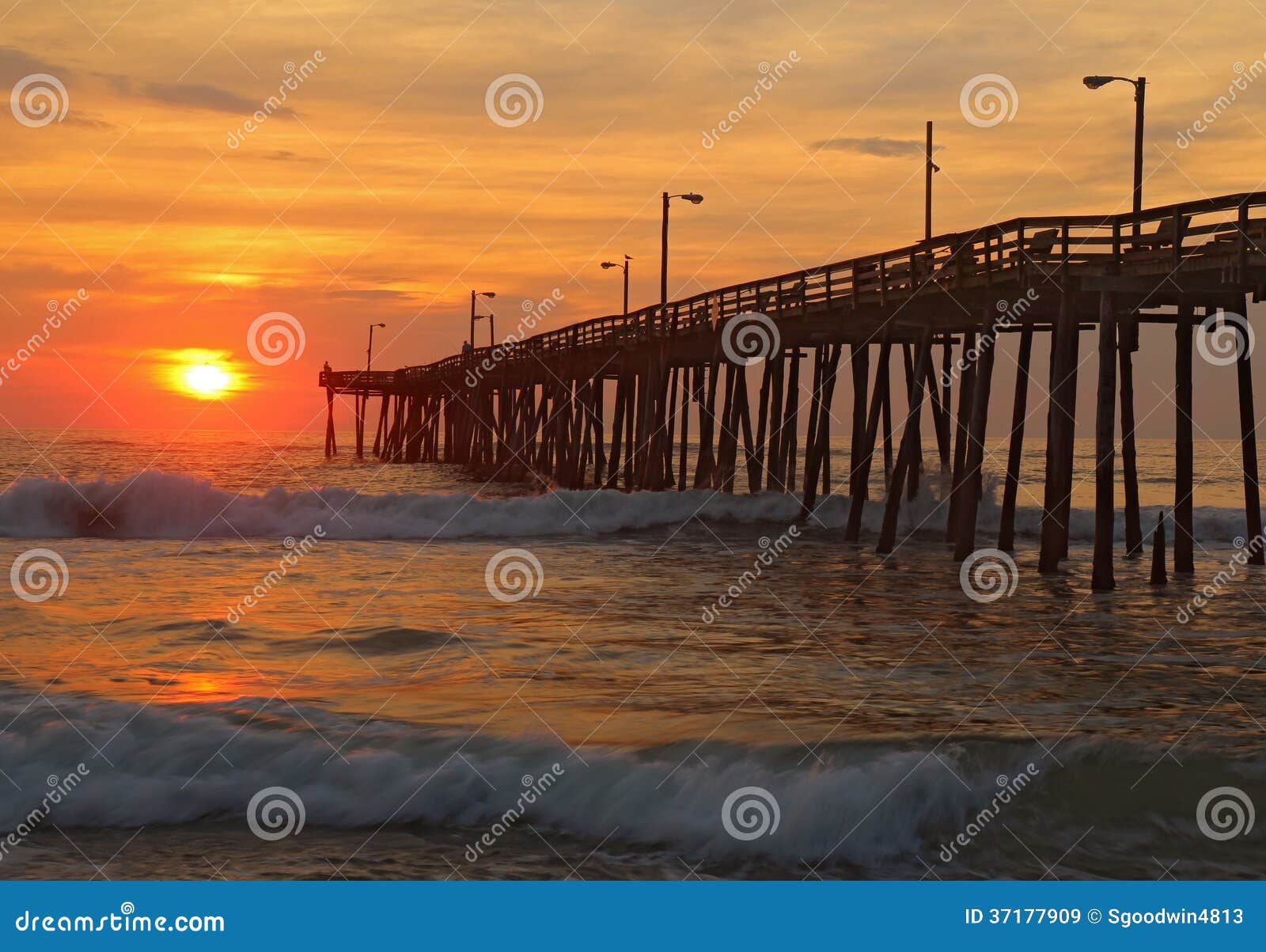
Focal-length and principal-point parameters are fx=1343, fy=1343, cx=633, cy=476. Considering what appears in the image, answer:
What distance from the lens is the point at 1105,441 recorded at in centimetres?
1961

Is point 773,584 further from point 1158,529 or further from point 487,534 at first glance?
point 487,534

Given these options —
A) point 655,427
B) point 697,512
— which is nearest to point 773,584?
point 697,512

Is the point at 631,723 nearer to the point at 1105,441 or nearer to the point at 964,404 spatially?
the point at 1105,441

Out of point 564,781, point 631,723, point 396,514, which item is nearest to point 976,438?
point 631,723

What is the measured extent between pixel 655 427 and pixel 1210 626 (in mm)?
25354

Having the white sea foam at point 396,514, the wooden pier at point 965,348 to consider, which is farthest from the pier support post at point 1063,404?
the white sea foam at point 396,514

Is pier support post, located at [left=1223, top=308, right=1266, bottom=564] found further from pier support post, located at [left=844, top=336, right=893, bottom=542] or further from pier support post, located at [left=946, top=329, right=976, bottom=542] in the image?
pier support post, located at [left=844, top=336, right=893, bottom=542]

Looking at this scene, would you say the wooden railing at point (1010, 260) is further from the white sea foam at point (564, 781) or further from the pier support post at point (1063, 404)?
the white sea foam at point (564, 781)

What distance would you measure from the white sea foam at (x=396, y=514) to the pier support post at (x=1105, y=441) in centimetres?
1454

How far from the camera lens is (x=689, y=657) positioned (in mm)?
14773

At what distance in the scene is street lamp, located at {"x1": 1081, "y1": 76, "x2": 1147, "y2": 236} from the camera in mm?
20719

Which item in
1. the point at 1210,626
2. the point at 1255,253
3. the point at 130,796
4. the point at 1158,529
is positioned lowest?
the point at 130,796

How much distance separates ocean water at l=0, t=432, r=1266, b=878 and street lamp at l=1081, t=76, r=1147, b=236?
6325mm

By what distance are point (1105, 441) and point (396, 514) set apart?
983 inches
